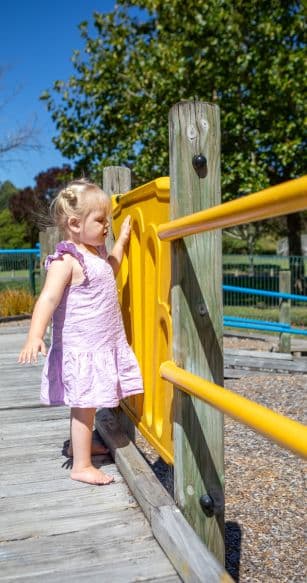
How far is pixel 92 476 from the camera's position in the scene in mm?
2428

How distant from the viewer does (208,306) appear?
1922mm

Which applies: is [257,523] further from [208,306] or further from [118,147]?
[118,147]

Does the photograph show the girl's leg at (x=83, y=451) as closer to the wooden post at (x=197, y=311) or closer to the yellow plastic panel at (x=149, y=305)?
the yellow plastic panel at (x=149, y=305)

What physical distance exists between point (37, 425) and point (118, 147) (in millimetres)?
12266

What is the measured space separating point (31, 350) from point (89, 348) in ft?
1.24

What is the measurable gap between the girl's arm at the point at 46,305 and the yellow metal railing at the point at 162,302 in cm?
32

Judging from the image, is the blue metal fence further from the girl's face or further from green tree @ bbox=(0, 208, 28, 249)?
green tree @ bbox=(0, 208, 28, 249)

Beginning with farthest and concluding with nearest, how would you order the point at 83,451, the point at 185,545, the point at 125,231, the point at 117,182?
the point at 117,182
the point at 125,231
the point at 83,451
the point at 185,545

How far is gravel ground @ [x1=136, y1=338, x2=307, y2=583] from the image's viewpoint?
315 cm

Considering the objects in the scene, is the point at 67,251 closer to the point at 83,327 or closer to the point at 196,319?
the point at 83,327

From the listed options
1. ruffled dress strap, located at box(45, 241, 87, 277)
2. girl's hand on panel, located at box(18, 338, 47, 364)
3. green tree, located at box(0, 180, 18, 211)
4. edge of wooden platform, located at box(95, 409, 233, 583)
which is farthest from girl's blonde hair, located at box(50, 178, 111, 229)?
green tree, located at box(0, 180, 18, 211)

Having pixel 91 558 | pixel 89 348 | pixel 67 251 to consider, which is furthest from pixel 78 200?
pixel 91 558

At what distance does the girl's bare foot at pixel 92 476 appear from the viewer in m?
2.41

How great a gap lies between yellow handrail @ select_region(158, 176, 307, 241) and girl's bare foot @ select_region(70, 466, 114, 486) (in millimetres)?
1064
